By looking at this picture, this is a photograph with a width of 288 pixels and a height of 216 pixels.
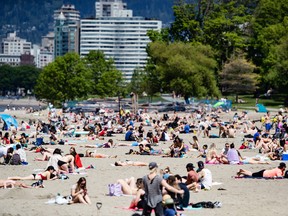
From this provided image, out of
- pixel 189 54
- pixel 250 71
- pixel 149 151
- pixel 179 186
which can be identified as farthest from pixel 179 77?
pixel 179 186

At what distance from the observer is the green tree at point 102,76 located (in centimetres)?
10450

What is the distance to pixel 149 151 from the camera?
103ft

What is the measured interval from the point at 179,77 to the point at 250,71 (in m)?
10.4

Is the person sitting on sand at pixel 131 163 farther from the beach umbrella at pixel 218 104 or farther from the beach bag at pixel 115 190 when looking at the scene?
the beach umbrella at pixel 218 104

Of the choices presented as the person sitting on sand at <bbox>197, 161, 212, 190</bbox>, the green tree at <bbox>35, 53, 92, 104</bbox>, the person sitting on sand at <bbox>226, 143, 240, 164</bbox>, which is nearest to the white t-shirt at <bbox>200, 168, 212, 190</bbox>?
the person sitting on sand at <bbox>197, 161, 212, 190</bbox>

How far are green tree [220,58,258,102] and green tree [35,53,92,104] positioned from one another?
70.3 feet

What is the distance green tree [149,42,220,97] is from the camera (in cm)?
7438

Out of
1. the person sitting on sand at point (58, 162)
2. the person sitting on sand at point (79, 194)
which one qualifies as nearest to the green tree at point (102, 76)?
the person sitting on sand at point (58, 162)

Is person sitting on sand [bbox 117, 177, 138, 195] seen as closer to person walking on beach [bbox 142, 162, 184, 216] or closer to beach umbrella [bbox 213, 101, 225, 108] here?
person walking on beach [bbox 142, 162, 184, 216]

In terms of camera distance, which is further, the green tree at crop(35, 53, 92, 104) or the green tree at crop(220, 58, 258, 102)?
the green tree at crop(35, 53, 92, 104)

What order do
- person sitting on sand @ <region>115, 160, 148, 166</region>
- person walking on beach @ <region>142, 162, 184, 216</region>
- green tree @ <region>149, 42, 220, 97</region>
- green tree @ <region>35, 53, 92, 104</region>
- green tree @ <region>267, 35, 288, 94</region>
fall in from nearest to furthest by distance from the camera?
1. person walking on beach @ <region>142, 162, 184, 216</region>
2. person sitting on sand @ <region>115, 160, 148, 166</region>
3. green tree @ <region>267, 35, 288, 94</region>
4. green tree @ <region>149, 42, 220, 97</region>
5. green tree @ <region>35, 53, 92, 104</region>

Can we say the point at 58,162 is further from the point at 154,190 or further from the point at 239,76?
the point at 239,76

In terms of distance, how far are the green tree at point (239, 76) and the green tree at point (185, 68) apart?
8.27ft

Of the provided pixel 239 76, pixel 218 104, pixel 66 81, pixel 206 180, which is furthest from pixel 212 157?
pixel 66 81
